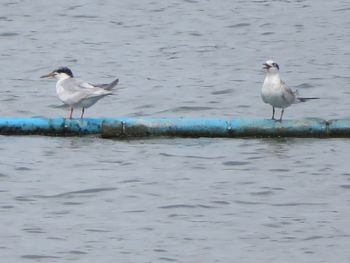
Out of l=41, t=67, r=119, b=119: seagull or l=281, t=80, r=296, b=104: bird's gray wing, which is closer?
l=41, t=67, r=119, b=119: seagull

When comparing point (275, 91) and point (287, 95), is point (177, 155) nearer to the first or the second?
point (275, 91)

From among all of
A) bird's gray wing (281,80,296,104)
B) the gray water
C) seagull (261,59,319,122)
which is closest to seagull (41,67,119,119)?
the gray water

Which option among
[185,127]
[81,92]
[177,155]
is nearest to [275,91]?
[185,127]

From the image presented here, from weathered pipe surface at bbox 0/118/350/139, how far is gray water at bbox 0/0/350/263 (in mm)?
102

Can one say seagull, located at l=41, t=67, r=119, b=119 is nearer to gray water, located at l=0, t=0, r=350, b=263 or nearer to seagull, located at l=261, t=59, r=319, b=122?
gray water, located at l=0, t=0, r=350, b=263

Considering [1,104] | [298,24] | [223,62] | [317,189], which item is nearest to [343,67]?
[223,62]

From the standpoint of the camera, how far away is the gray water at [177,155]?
13000mm

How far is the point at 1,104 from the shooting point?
19312mm

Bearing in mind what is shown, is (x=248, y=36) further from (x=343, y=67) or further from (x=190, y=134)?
(x=190, y=134)

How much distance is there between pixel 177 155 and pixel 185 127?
547 mm

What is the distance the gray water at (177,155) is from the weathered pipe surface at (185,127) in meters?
0.10

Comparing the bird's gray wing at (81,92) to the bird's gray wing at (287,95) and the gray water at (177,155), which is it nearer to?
the gray water at (177,155)

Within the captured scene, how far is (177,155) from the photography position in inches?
642

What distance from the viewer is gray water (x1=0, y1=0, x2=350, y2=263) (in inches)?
512
